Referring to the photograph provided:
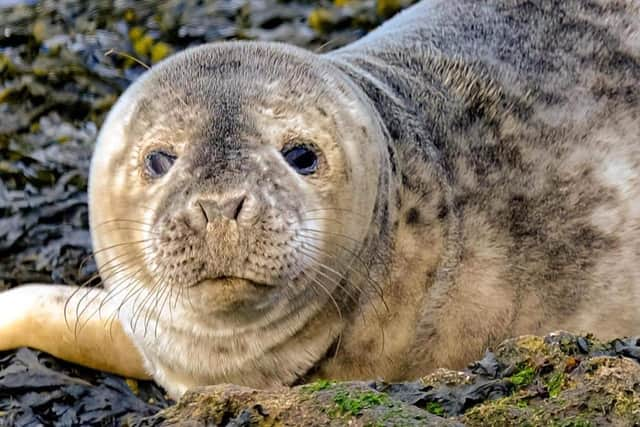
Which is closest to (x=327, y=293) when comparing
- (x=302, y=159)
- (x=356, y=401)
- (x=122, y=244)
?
(x=302, y=159)

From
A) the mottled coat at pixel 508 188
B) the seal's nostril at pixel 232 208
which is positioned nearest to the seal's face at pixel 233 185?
the seal's nostril at pixel 232 208

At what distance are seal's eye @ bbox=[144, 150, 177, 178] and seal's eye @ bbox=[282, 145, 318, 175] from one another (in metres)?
0.35

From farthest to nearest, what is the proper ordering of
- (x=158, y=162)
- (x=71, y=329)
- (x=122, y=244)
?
1. (x=71, y=329)
2. (x=122, y=244)
3. (x=158, y=162)

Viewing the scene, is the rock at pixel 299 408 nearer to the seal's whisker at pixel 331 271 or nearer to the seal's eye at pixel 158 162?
the seal's whisker at pixel 331 271

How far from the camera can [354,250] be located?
4375 millimetres

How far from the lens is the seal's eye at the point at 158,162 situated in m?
4.17

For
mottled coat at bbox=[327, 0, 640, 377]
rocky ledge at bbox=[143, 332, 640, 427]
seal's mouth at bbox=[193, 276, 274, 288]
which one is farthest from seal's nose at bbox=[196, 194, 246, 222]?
mottled coat at bbox=[327, 0, 640, 377]

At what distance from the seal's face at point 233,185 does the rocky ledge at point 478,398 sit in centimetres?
80

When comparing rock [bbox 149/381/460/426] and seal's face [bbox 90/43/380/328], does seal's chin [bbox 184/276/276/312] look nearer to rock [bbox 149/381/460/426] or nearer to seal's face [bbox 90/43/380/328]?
seal's face [bbox 90/43/380/328]

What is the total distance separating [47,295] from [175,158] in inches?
65.3

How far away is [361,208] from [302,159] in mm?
278

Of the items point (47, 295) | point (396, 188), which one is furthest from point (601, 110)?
point (47, 295)

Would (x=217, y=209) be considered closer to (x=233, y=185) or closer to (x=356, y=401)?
(x=233, y=185)

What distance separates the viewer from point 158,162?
421 cm
